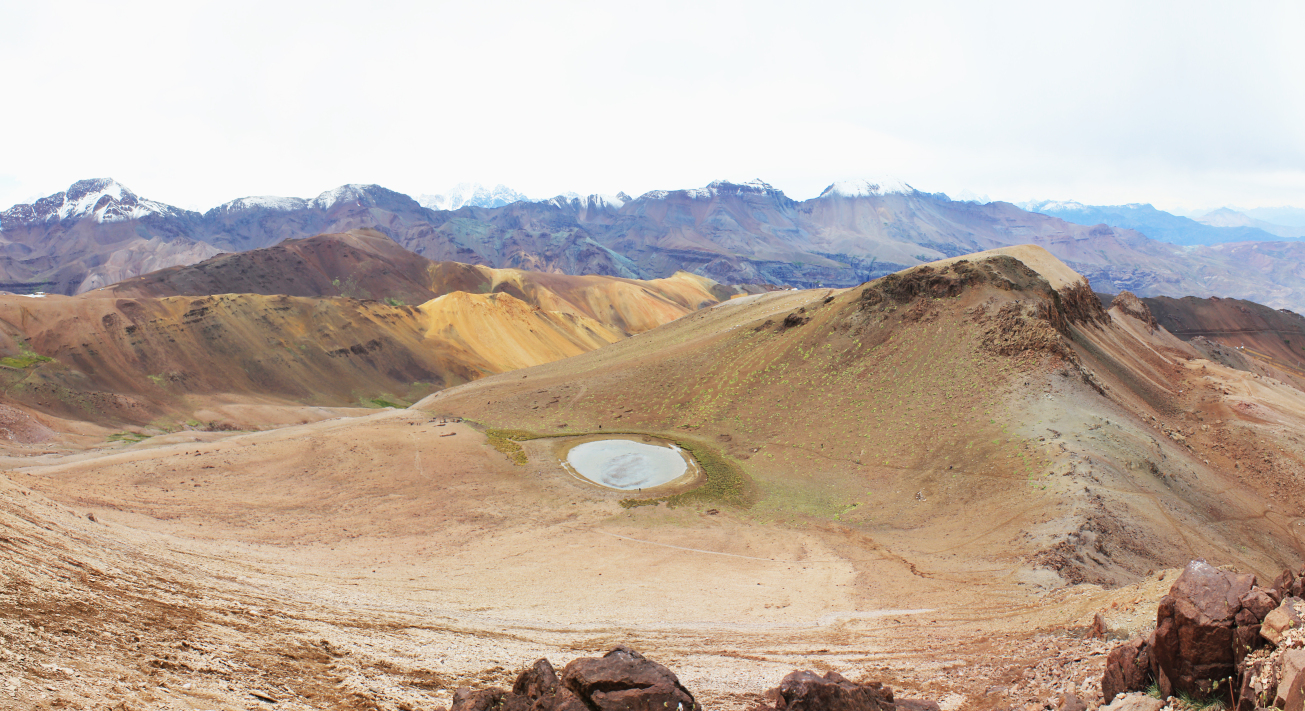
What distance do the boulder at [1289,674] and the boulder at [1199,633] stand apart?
3.61ft

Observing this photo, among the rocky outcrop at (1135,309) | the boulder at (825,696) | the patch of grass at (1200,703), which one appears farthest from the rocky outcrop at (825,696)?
the rocky outcrop at (1135,309)

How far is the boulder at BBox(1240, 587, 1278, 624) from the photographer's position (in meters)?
8.39

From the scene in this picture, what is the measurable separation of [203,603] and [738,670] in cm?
1038

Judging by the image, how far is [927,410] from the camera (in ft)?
113

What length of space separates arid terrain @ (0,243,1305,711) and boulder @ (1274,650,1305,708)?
136 inches

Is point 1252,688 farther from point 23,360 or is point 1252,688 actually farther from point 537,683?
point 23,360

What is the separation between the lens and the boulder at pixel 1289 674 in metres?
7.04

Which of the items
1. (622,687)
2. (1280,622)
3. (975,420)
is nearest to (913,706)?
(622,687)

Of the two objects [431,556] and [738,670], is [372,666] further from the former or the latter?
[431,556]

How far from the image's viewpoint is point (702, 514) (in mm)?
28062

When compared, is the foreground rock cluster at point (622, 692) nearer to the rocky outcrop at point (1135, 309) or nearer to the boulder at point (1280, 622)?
the boulder at point (1280, 622)

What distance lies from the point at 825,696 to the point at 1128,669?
4.98 metres

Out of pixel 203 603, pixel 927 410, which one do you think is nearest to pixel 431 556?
pixel 203 603

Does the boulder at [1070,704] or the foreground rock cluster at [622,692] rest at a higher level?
the foreground rock cluster at [622,692]
